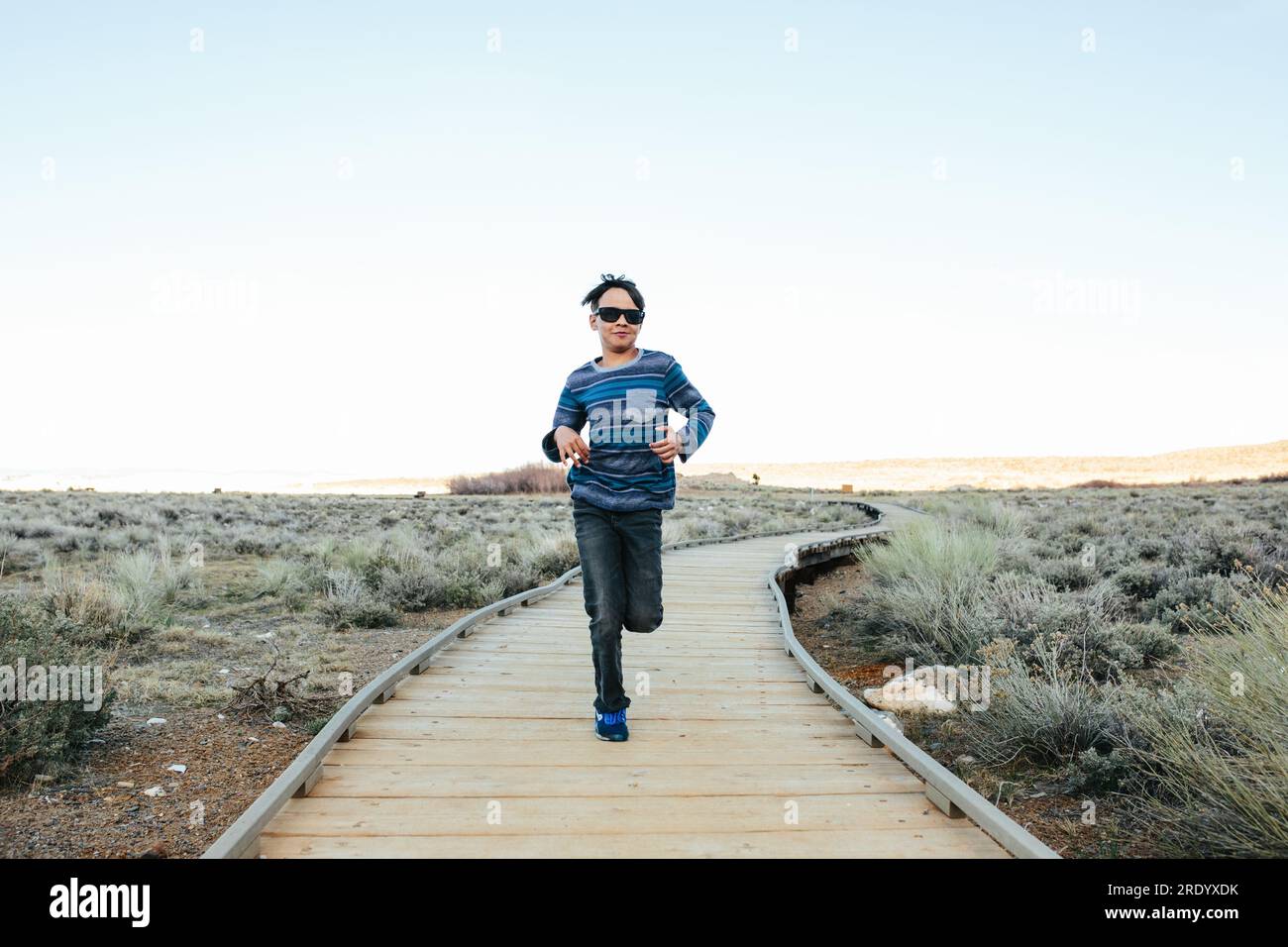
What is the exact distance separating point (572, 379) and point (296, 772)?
2.09 metres

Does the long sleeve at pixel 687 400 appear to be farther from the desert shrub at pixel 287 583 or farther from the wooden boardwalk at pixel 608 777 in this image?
the desert shrub at pixel 287 583

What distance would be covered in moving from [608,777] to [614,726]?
50 centimetres

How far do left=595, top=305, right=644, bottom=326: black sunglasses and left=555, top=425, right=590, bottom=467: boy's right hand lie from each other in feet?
1.85

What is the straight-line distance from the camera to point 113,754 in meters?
4.75

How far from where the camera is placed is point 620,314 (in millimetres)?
3766

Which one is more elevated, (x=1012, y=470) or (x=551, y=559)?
(x=551, y=559)

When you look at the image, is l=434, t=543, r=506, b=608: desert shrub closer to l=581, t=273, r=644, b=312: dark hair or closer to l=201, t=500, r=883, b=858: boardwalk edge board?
l=201, t=500, r=883, b=858: boardwalk edge board

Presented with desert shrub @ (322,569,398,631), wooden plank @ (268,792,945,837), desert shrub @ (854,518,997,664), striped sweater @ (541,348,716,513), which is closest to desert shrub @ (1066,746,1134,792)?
wooden plank @ (268,792,945,837)

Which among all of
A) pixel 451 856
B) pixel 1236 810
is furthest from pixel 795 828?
pixel 1236 810

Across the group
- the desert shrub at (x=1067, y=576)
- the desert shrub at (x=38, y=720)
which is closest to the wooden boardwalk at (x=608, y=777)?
the desert shrub at (x=38, y=720)

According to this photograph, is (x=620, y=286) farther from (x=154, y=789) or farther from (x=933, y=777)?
(x=154, y=789)

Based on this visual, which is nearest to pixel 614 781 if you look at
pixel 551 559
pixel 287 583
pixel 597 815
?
pixel 597 815

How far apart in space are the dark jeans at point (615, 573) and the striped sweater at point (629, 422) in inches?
3.7

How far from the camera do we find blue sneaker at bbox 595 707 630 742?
13.1 feet
